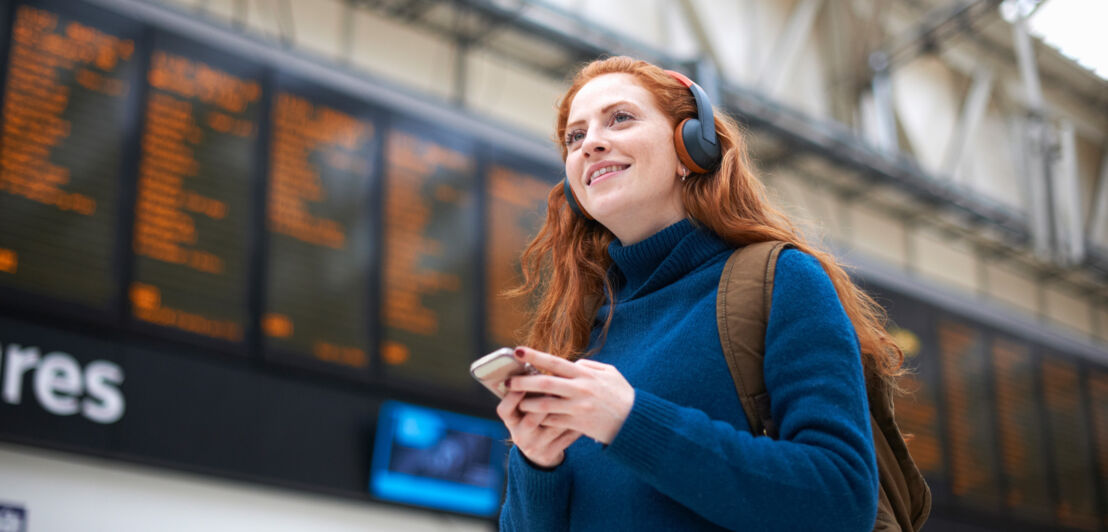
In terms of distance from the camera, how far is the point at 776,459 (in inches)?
47.3

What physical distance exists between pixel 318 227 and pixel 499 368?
12.8ft

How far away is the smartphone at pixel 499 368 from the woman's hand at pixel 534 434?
0.03m

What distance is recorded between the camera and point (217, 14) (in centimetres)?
613

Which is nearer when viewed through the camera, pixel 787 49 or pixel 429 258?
pixel 429 258

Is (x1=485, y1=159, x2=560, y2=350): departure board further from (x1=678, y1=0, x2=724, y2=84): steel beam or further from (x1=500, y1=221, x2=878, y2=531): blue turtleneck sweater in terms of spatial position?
(x1=500, y1=221, x2=878, y2=531): blue turtleneck sweater

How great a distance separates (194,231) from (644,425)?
3.70m

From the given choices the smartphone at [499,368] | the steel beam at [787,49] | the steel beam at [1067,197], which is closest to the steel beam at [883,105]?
the steel beam at [787,49]

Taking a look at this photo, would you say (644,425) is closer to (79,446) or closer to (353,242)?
(79,446)

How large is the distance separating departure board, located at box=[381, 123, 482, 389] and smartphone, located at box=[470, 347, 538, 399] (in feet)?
12.5

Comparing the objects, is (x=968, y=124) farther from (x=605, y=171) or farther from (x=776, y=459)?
(x=776, y=459)

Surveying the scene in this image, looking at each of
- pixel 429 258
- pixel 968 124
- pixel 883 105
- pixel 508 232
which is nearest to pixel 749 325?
pixel 429 258

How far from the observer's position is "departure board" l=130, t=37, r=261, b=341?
4.39 m

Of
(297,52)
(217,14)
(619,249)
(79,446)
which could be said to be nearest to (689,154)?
(619,249)

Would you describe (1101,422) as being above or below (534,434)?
above
